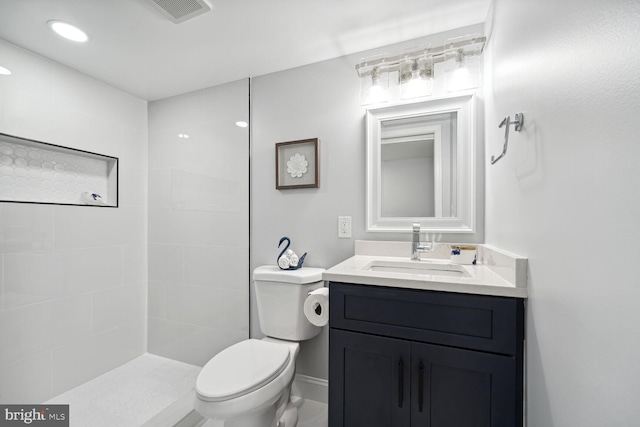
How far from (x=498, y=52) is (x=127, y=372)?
9.78 feet

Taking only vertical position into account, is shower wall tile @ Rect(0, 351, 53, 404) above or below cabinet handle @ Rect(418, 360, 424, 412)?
below

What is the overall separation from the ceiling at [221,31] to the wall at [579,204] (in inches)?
24.3

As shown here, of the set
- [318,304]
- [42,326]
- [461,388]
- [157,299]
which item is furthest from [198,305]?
[461,388]

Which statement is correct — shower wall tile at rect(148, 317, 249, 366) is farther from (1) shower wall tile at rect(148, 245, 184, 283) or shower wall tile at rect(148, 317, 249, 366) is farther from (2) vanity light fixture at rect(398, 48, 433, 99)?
(2) vanity light fixture at rect(398, 48, 433, 99)

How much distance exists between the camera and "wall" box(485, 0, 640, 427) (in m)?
0.44

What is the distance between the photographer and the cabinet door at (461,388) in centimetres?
93

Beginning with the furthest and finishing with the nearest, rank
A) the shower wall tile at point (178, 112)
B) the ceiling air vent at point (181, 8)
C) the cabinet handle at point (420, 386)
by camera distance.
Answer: the shower wall tile at point (178, 112)
the ceiling air vent at point (181, 8)
the cabinet handle at point (420, 386)

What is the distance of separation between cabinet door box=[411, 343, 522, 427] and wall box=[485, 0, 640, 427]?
0.07 metres

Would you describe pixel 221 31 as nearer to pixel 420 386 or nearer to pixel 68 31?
pixel 68 31

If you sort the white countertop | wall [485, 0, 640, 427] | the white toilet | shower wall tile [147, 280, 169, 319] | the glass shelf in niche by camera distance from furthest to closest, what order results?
shower wall tile [147, 280, 169, 319], the glass shelf in niche, the white toilet, the white countertop, wall [485, 0, 640, 427]

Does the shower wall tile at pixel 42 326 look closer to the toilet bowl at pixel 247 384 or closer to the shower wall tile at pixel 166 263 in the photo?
the shower wall tile at pixel 166 263

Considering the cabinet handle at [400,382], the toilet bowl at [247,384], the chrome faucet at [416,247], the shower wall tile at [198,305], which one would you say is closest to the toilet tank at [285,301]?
the toilet bowl at [247,384]

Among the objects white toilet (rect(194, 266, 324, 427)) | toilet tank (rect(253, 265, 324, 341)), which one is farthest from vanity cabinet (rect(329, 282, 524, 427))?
toilet tank (rect(253, 265, 324, 341))

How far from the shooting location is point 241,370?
127 centimetres
